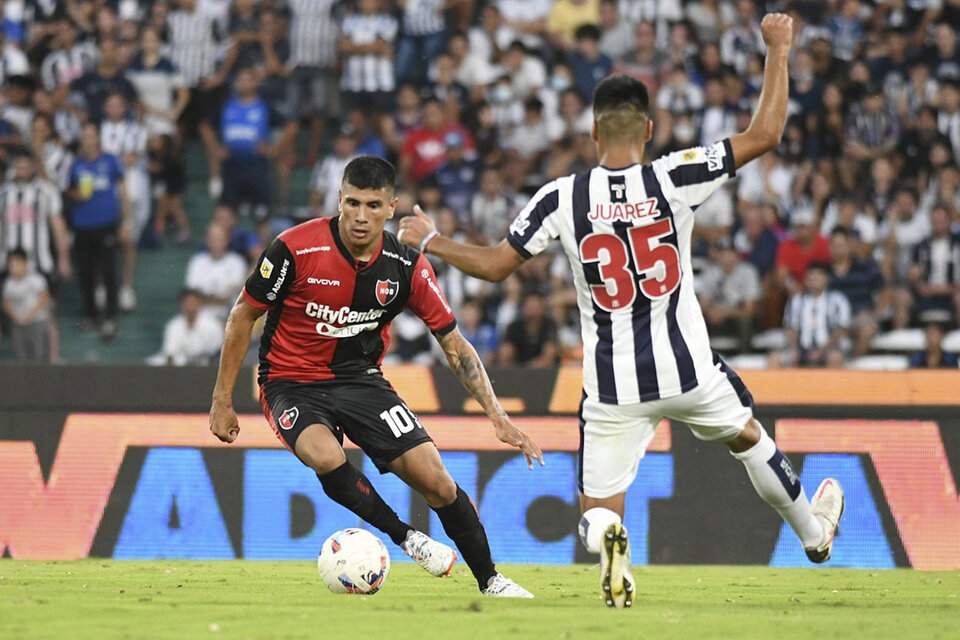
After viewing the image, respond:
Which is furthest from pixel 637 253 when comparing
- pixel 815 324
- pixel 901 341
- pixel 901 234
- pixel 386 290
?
pixel 901 234

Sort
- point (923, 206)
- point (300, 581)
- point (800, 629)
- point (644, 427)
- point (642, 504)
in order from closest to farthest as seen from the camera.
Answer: point (800, 629)
point (644, 427)
point (300, 581)
point (642, 504)
point (923, 206)

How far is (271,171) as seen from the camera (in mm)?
17922

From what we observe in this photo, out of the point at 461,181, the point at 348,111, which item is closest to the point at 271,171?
the point at 348,111

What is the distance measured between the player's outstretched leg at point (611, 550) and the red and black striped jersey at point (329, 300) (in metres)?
1.72

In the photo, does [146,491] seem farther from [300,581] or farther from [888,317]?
[888,317]

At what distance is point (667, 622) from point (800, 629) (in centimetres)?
56

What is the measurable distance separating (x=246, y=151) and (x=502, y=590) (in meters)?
10.3

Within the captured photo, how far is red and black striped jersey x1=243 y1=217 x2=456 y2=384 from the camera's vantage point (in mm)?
7930

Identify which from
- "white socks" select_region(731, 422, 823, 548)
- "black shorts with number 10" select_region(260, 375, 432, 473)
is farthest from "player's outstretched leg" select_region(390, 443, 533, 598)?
"white socks" select_region(731, 422, 823, 548)

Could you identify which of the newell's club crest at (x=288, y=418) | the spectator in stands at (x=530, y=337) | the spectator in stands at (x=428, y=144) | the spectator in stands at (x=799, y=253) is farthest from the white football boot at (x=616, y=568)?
the spectator in stands at (x=428, y=144)

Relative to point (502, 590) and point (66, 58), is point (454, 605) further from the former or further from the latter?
point (66, 58)

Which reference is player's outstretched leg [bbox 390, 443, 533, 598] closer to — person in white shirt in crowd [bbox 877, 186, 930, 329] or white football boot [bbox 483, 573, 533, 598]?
white football boot [bbox 483, 573, 533, 598]

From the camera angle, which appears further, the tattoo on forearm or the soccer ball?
the tattoo on forearm

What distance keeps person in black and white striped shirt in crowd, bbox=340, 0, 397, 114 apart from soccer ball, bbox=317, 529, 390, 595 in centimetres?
1042
